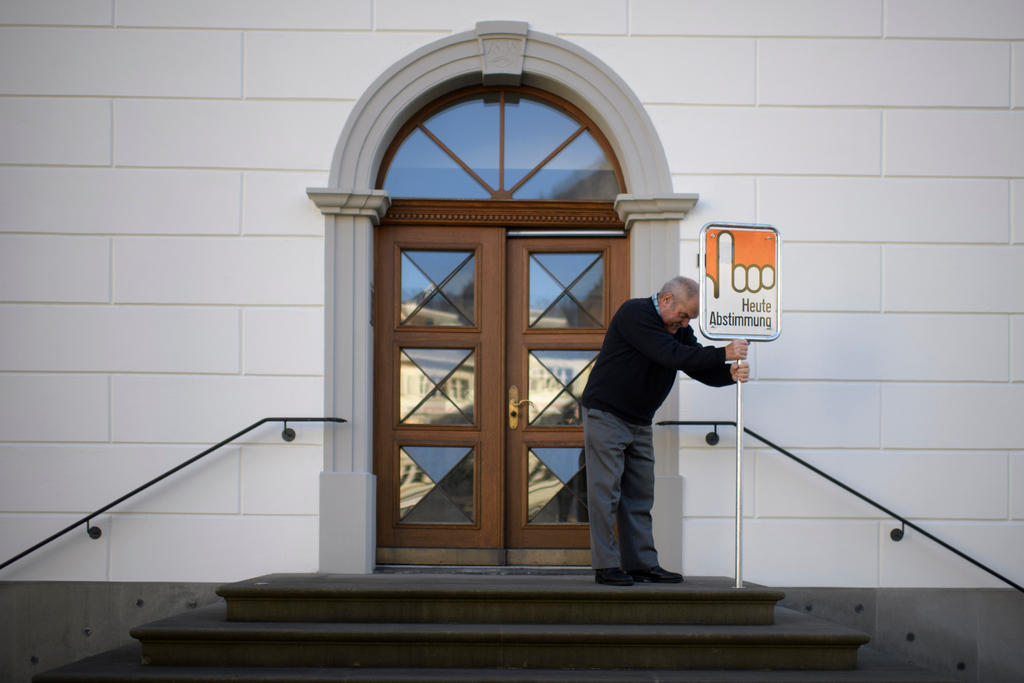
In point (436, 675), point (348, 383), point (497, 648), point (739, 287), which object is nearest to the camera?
point (436, 675)

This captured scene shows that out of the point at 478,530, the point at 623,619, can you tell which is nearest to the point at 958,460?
the point at 623,619

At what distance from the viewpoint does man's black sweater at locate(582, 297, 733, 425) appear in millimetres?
4332

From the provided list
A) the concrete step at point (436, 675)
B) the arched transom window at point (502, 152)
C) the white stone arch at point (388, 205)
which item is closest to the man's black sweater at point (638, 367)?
the white stone arch at point (388, 205)

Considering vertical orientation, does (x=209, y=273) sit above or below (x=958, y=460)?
above

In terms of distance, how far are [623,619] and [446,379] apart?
85.5 inches

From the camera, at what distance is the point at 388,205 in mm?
5621

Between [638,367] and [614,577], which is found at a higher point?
[638,367]

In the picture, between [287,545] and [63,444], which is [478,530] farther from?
[63,444]

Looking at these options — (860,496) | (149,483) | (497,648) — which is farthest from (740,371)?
(149,483)

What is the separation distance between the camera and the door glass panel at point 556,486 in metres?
5.66

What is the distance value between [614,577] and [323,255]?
2.75 m

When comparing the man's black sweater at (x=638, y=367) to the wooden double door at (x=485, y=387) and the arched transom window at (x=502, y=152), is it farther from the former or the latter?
the arched transom window at (x=502, y=152)

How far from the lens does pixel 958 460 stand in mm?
5398

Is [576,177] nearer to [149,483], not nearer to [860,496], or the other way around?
[860,496]
